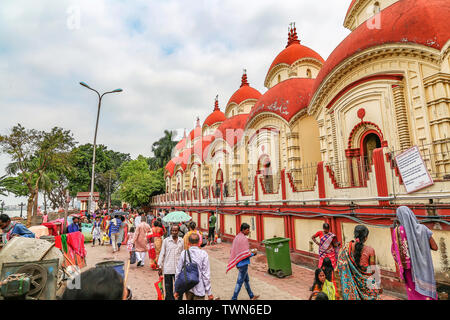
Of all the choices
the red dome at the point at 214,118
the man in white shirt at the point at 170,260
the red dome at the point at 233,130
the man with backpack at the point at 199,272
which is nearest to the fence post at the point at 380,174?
the man with backpack at the point at 199,272

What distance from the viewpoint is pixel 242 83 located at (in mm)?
22562

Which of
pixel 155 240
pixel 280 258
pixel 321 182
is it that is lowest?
pixel 280 258

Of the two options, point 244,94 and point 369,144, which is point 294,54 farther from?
point 369,144

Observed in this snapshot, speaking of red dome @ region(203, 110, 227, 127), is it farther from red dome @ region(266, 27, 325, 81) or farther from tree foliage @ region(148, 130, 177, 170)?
tree foliage @ region(148, 130, 177, 170)

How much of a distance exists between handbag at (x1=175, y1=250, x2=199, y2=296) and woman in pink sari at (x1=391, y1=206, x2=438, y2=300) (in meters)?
2.85

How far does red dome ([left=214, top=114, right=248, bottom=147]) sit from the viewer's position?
17.9 m

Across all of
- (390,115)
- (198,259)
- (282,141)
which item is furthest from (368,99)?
(198,259)

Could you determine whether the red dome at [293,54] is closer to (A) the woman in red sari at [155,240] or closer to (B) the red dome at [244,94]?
(B) the red dome at [244,94]

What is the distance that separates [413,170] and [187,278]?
5.09 m

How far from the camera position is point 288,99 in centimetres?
1300

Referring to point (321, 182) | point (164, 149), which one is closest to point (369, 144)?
point (321, 182)

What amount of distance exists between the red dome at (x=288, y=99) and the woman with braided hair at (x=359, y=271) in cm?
946

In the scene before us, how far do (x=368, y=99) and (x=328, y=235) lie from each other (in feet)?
19.1

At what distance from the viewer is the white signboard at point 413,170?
5301 mm
